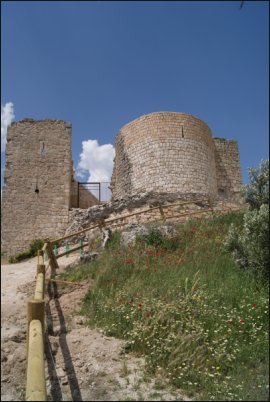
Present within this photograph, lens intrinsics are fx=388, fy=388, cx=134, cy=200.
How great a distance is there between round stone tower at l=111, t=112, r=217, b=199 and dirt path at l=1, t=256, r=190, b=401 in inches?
421

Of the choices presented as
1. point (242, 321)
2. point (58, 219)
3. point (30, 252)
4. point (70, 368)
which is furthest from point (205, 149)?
point (70, 368)

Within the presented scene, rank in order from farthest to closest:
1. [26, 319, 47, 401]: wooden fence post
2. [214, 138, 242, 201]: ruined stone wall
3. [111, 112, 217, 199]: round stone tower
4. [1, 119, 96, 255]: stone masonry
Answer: [214, 138, 242, 201]: ruined stone wall < [1, 119, 96, 255]: stone masonry < [111, 112, 217, 199]: round stone tower < [26, 319, 47, 401]: wooden fence post

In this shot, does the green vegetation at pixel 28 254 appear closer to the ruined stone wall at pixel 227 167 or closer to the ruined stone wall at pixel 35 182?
the ruined stone wall at pixel 35 182

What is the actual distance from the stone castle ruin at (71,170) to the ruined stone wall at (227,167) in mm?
74

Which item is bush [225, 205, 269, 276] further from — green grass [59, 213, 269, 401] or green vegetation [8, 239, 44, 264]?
green vegetation [8, 239, 44, 264]

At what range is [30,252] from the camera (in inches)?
645

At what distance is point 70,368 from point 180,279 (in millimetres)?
2879

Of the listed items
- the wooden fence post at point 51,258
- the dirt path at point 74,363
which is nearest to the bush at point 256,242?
the dirt path at point 74,363

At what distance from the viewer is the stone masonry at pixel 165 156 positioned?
17.2 meters

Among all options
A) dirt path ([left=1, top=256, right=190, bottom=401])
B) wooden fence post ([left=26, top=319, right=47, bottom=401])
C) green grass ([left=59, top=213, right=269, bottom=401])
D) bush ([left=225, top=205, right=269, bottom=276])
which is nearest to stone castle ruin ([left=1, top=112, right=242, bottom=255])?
green grass ([left=59, top=213, right=269, bottom=401])

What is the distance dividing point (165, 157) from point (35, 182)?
266 inches

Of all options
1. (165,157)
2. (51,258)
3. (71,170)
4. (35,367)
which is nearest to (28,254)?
(71,170)

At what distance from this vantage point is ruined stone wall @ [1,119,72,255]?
1862 centimetres

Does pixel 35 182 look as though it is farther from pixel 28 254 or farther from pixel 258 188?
pixel 258 188
